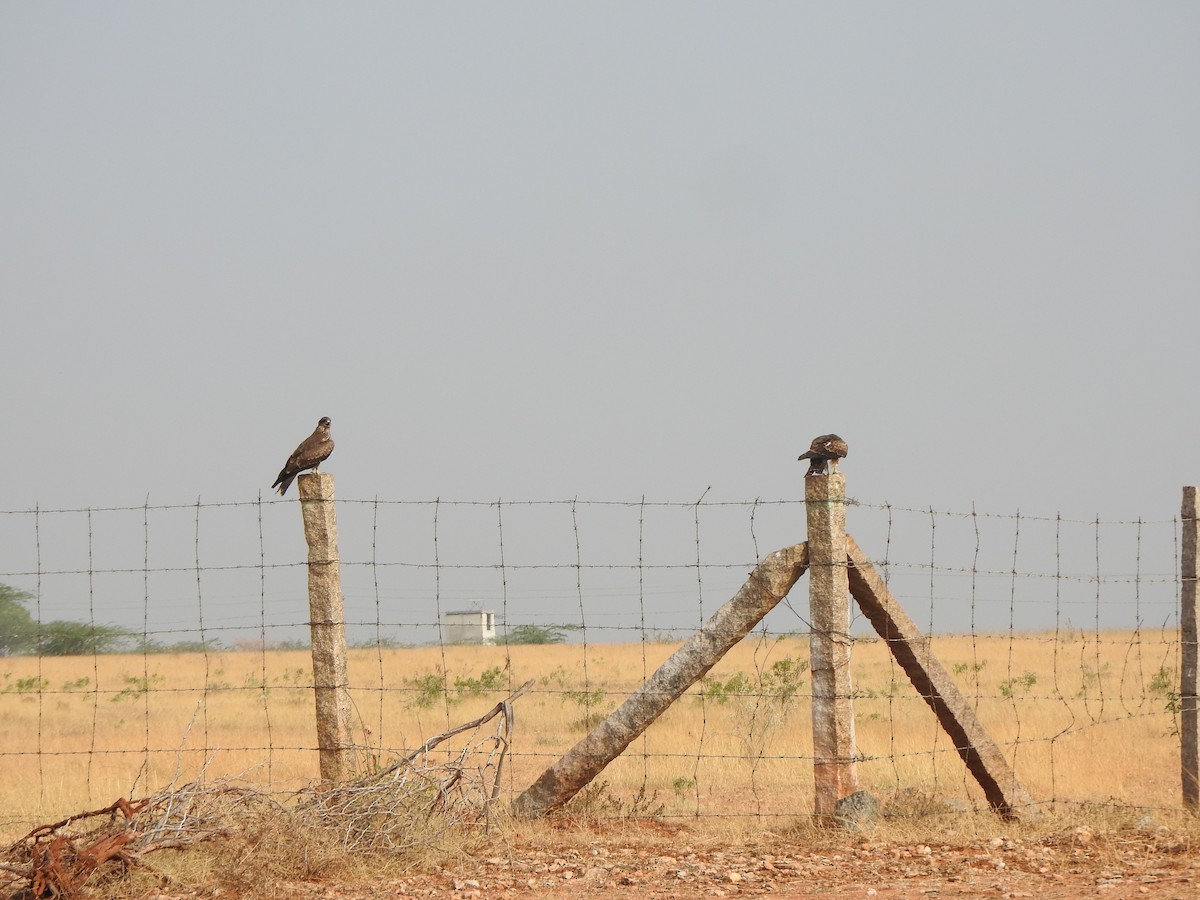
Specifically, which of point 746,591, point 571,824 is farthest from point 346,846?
point 746,591

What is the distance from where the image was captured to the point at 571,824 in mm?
8227

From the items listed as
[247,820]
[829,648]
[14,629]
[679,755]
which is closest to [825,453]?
[829,648]

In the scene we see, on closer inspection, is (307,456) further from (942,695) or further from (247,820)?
(942,695)

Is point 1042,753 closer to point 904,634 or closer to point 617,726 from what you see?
point 904,634

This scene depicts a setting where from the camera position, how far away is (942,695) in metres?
8.24

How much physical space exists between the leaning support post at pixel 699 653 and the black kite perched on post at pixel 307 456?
2.64 meters

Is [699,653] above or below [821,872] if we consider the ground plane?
above

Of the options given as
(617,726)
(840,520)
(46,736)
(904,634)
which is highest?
(840,520)

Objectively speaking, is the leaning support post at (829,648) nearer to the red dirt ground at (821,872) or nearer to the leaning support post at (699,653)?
the leaning support post at (699,653)

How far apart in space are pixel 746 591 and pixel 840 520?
77 centimetres

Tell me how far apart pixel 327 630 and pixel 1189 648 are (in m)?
6.13

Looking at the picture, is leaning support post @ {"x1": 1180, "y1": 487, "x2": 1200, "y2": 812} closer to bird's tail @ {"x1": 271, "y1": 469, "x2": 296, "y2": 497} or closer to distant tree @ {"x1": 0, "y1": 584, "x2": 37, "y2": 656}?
bird's tail @ {"x1": 271, "y1": 469, "x2": 296, "y2": 497}

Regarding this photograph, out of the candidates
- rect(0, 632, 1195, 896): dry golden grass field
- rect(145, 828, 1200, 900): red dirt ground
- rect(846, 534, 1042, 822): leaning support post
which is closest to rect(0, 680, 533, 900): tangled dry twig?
rect(0, 632, 1195, 896): dry golden grass field

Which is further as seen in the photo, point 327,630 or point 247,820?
point 327,630
